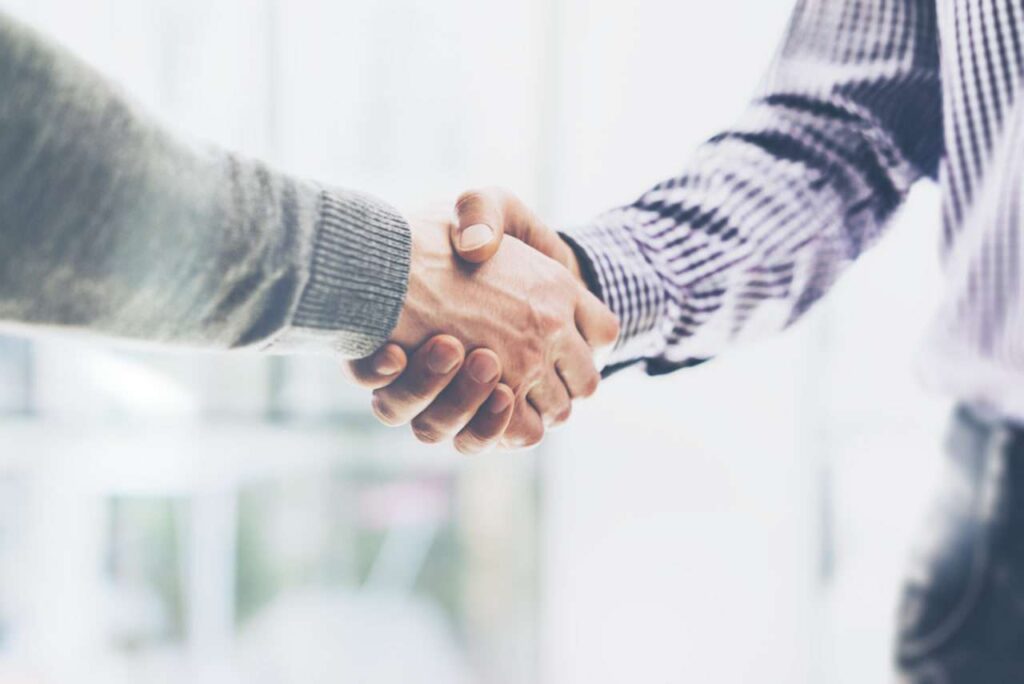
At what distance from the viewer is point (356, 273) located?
57cm

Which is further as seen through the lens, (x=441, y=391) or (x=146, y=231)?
(x=441, y=391)

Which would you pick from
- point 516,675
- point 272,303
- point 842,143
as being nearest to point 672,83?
point 842,143

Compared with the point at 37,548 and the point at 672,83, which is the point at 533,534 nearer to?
the point at 672,83

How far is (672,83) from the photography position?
132 centimetres

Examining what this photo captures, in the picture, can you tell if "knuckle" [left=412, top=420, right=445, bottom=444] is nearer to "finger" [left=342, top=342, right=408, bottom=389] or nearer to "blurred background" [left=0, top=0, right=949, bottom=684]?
"finger" [left=342, top=342, right=408, bottom=389]

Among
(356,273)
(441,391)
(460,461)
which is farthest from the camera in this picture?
(460,461)

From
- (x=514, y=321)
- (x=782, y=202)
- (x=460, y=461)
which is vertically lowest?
(x=460, y=461)

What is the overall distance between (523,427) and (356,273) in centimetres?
23

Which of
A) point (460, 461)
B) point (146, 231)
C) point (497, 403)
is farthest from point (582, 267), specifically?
point (460, 461)

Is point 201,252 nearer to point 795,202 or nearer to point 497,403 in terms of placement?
point 497,403

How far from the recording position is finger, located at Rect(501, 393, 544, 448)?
2.36ft

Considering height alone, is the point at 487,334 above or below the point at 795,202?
below

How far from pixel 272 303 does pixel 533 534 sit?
3.82 feet

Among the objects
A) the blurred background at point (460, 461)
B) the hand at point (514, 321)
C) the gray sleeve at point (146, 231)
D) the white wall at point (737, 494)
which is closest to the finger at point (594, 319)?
the hand at point (514, 321)
